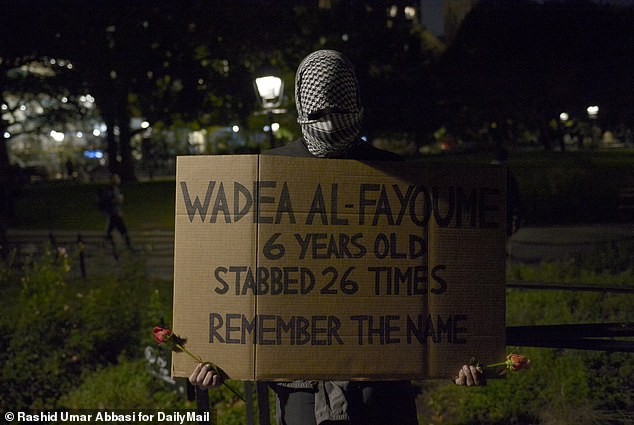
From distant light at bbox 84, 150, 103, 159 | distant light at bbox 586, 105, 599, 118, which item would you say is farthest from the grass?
distant light at bbox 84, 150, 103, 159

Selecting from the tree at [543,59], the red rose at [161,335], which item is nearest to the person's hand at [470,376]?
the red rose at [161,335]

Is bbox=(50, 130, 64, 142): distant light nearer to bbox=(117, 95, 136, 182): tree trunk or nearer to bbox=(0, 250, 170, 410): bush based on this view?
bbox=(117, 95, 136, 182): tree trunk

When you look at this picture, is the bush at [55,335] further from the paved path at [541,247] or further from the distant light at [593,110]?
the distant light at [593,110]

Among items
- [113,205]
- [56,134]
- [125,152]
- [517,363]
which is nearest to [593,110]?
[517,363]

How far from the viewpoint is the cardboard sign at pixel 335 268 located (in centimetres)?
191

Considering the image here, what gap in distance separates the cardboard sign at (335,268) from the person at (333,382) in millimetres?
72

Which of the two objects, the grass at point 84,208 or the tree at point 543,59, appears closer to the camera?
the tree at point 543,59

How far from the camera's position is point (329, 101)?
1.92 metres

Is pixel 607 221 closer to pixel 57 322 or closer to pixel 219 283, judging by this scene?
pixel 57 322

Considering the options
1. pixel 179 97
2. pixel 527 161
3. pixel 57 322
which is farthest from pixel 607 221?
pixel 179 97

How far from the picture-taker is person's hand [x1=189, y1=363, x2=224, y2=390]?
188cm

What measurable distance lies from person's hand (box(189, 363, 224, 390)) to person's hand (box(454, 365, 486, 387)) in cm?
64

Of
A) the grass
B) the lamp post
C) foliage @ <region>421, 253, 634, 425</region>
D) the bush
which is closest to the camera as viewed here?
foliage @ <region>421, 253, 634, 425</region>

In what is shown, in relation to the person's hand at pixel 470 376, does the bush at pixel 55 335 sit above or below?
below
